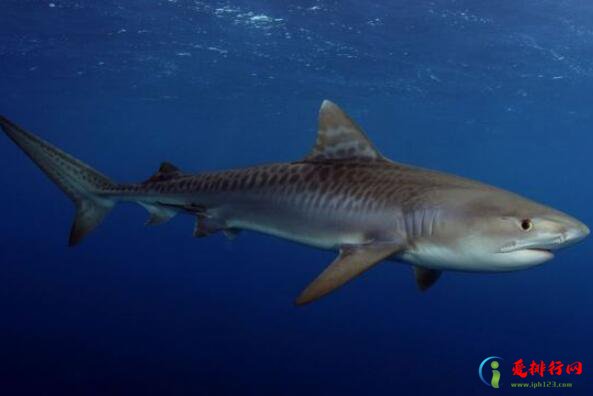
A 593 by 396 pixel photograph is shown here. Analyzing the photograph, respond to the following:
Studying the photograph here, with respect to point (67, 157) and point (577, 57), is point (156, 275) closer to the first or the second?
point (67, 157)

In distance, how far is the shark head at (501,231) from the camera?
3.14 m

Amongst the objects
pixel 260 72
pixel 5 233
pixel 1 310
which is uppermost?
pixel 260 72

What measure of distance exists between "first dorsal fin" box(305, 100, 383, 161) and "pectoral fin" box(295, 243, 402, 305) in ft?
3.29

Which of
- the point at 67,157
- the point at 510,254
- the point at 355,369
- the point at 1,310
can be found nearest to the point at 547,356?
the point at 355,369

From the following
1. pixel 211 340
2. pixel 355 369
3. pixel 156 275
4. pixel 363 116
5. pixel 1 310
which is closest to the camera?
pixel 355 369

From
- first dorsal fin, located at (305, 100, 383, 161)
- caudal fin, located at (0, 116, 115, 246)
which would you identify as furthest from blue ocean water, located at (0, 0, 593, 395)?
first dorsal fin, located at (305, 100, 383, 161)

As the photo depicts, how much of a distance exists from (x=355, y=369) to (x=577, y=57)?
17148mm

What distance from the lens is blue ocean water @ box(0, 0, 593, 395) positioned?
33.6 feet

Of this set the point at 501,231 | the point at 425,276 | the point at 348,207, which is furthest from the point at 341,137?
the point at 501,231

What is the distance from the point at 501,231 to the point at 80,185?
14.1 ft

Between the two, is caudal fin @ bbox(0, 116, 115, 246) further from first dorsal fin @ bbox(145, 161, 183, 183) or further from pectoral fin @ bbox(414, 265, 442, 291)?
pectoral fin @ bbox(414, 265, 442, 291)

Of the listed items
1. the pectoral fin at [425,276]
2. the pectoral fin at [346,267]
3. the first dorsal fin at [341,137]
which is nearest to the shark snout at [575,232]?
the pectoral fin at [346,267]

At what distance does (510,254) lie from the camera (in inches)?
129

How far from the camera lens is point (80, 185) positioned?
557 centimetres
